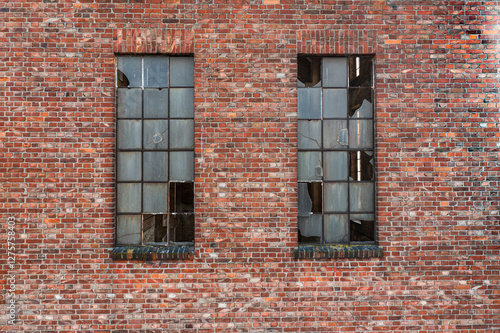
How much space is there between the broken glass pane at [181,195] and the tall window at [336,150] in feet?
5.06

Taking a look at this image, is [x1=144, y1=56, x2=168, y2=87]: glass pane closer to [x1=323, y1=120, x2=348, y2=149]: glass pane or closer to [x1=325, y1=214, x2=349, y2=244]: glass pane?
[x1=323, y1=120, x2=348, y2=149]: glass pane

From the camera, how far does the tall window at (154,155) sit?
400 centimetres

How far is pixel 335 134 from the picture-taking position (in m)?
4.07

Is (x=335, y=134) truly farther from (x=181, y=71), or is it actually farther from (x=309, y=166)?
(x=181, y=71)

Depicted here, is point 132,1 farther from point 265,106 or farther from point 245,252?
point 245,252

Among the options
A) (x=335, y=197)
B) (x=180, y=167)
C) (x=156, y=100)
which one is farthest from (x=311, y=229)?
(x=156, y=100)

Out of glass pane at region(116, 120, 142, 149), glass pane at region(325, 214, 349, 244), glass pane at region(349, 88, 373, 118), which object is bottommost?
glass pane at region(325, 214, 349, 244)

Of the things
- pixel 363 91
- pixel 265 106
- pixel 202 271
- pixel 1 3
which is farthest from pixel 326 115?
pixel 1 3

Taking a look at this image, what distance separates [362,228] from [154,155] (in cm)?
311

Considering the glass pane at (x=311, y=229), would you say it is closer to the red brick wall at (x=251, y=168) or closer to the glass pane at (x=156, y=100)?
the red brick wall at (x=251, y=168)

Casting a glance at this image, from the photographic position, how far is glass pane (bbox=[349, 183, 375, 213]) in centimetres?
405

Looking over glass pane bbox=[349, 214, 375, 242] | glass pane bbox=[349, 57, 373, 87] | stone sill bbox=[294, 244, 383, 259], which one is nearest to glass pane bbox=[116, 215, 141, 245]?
stone sill bbox=[294, 244, 383, 259]

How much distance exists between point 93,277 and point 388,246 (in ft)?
13.1

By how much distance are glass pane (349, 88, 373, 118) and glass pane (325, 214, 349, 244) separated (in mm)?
1464
